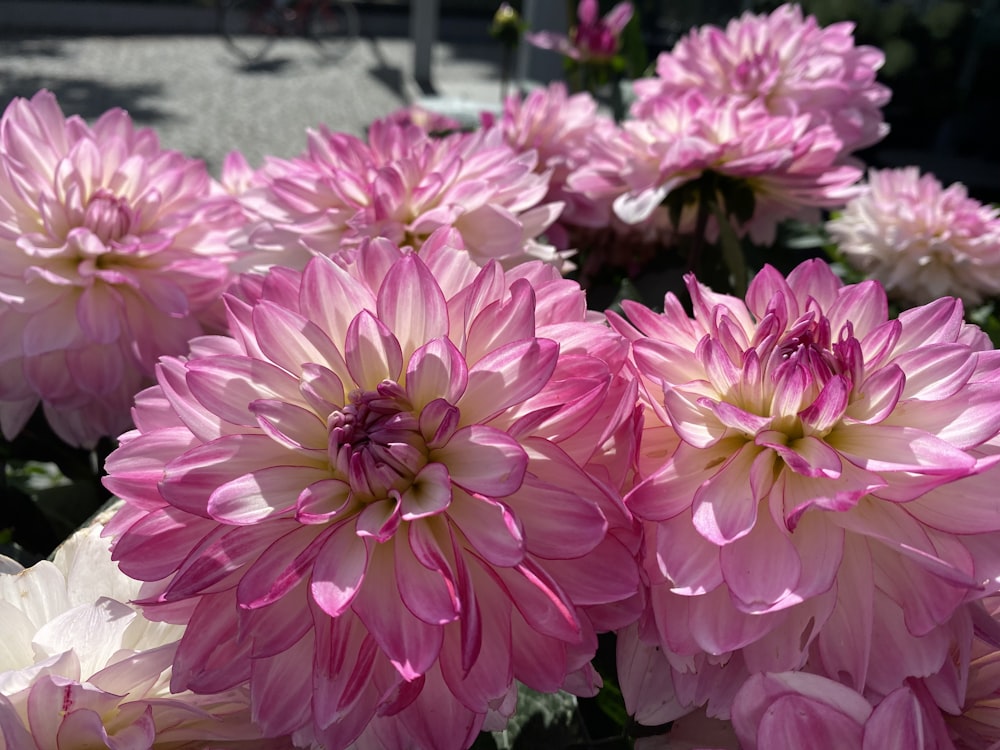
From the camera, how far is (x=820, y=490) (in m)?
0.31

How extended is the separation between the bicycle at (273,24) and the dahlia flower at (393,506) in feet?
25.1

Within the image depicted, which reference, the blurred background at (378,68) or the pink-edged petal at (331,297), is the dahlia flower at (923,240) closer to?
the pink-edged petal at (331,297)

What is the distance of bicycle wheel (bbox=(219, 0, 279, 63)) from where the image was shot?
7.45 metres

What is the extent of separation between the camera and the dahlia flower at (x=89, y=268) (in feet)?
1.77

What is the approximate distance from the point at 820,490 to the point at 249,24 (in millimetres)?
8247

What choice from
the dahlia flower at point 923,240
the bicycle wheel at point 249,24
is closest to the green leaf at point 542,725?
the dahlia flower at point 923,240

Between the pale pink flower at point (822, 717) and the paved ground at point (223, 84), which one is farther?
the paved ground at point (223, 84)

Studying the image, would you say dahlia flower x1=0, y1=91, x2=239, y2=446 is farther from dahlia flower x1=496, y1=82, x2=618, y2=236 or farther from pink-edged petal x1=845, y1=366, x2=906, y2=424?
pink-edged petal x1=845, y1=366, x2=906, y2=424

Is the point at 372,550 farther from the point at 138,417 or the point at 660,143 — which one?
the point at 660,143

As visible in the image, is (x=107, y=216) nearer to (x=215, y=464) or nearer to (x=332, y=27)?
(x=215, y=464)

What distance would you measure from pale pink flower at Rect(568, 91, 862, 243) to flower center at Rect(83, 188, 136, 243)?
319mm

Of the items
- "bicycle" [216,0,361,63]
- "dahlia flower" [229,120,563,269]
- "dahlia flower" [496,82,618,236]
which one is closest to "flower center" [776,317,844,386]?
"dahlia flower" [229,120,563,269]

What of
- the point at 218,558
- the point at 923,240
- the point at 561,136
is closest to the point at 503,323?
the point at 218,558

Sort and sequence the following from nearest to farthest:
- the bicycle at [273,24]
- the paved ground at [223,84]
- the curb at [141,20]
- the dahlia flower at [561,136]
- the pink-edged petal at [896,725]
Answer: the pink-edged petal at [896,725] < the dahlia flower at [561,136] < the paved ground at [223,84] < the curb at [141,20] < the bicycle at [273,24]
